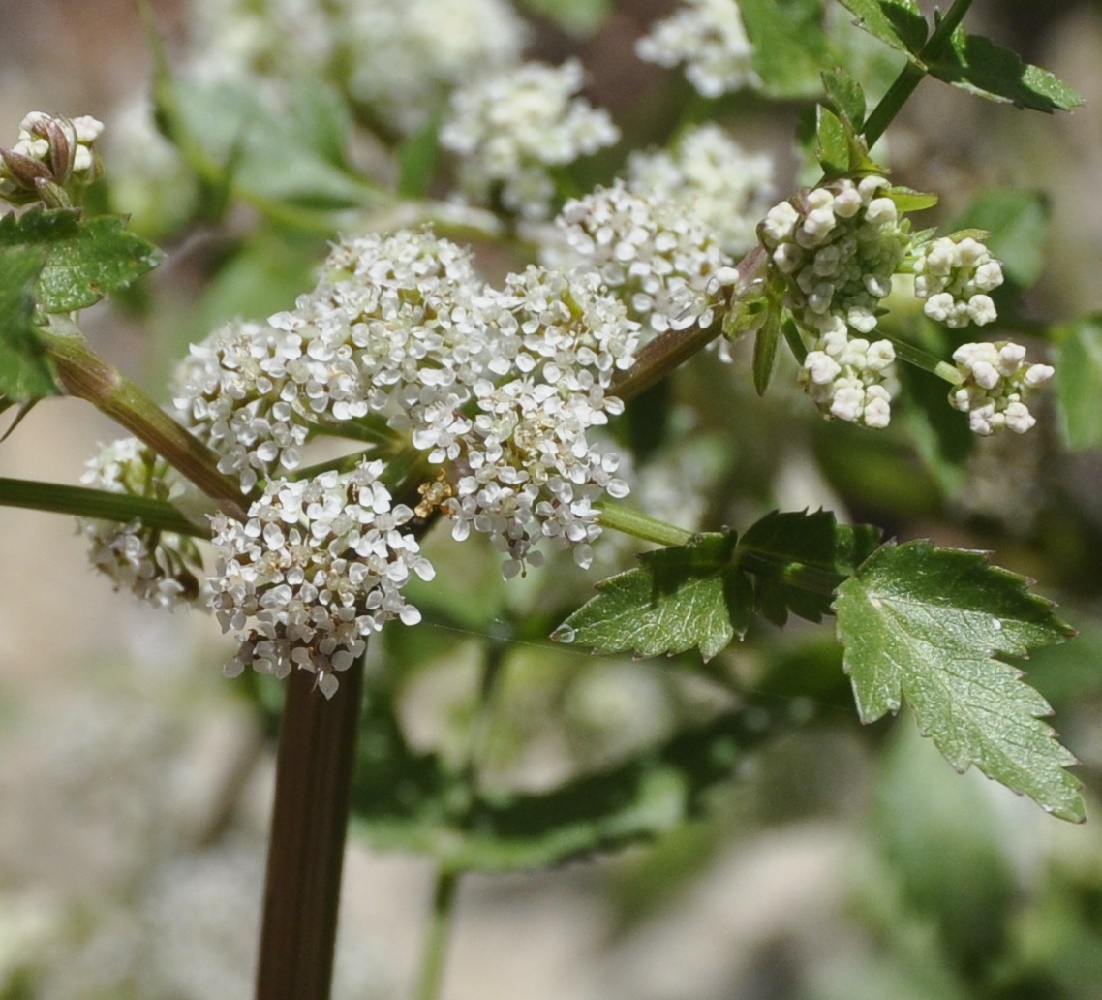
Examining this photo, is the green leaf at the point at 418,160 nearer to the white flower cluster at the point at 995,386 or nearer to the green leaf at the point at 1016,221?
the green leaf at the point at 1016,221

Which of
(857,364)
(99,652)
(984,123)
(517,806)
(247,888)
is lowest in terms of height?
(99,652)

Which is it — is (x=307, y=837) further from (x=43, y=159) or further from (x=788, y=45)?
(x=788, y=45)

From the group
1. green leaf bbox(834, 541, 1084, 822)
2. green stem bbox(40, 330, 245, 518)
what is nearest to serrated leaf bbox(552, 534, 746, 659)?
green leaf bbox(834, 541, 1084, 822)

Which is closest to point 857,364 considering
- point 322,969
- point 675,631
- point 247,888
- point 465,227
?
point 675,631

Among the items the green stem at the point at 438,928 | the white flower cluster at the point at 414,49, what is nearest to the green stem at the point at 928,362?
the green stem at the point at 438,928

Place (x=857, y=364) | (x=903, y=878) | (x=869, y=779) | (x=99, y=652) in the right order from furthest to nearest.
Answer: (x=99, y=652)
(x=869, y=779)
(x=903, y=878)
(x=857, y=364)

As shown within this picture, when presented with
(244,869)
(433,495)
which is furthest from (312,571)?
(244,869)

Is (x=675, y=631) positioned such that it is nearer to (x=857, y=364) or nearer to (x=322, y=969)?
(x=857, y=364)

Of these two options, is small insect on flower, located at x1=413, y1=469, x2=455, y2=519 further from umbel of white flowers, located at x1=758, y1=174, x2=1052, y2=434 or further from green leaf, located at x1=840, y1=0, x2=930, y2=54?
green leaf, located at x1=840, y1=0, x2=930, y2=54
